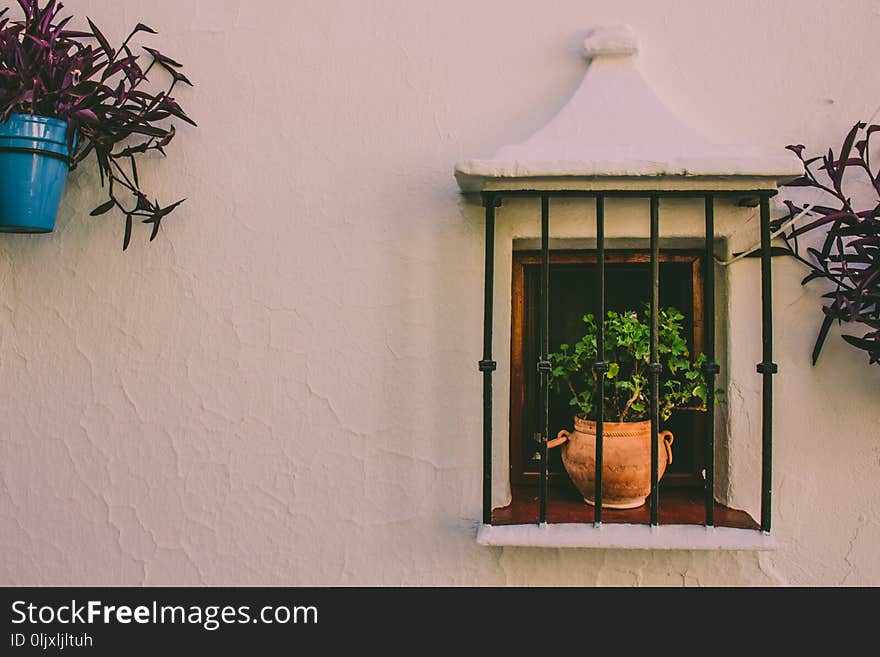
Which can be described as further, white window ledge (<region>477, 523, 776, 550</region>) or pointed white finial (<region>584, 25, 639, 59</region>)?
pointed white finial (<region>584, 25, 639, 59</region>)

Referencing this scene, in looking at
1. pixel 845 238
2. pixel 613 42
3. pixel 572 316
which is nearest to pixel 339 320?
pixel 572 316

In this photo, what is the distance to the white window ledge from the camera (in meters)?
1.23

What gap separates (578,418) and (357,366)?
416mm

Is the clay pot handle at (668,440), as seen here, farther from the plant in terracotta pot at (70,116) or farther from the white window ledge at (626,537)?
the plant in terracotta pot at (70,116)

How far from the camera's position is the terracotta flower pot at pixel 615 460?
1.28m

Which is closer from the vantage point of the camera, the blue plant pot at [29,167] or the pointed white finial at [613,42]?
the blue plant pot at [29,167]

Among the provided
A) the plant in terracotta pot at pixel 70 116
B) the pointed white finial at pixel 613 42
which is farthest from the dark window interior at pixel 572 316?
the plant in terracotta pot at pixel 70 116

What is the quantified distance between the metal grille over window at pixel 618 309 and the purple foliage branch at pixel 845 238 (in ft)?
0.29

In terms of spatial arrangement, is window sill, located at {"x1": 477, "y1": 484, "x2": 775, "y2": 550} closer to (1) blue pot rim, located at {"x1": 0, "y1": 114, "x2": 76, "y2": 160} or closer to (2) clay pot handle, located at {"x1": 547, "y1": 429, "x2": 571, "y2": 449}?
(2) clay pot handle, located at {"x1": 547, "y1": 429, "x2": 571, "y2": 449}

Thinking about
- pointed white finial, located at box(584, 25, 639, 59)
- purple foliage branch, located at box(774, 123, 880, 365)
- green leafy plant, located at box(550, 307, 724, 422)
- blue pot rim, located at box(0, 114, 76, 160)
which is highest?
pointed white finial, located at box(584, 25, 639, 59)

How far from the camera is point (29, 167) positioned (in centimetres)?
124

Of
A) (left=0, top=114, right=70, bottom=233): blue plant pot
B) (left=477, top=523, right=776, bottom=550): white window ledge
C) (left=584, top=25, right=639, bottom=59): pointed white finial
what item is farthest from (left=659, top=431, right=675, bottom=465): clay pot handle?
(left=0, top=114, right=70, bottom=233): blue plant pot

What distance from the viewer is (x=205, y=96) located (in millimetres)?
1426

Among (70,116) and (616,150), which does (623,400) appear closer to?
(616,150)
